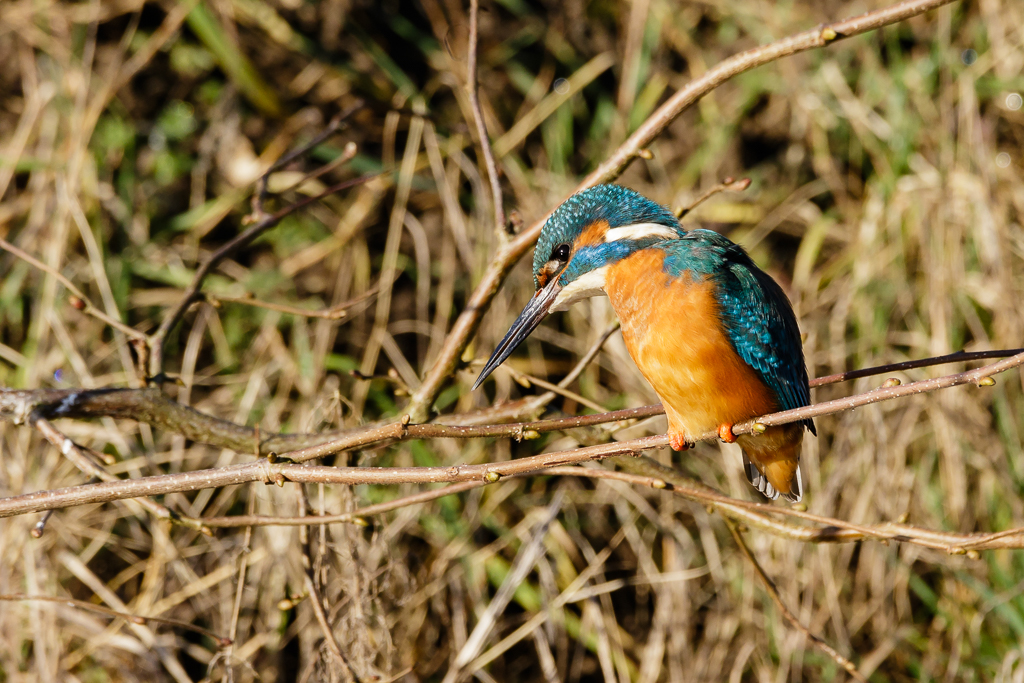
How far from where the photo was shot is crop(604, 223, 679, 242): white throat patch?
202 centimetres

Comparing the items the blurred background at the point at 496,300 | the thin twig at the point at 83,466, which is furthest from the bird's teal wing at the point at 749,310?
the thin twig at the point at 83,466

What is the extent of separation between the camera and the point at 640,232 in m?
2.04

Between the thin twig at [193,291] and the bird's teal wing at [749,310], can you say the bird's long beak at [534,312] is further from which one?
the thin twig at [193,291]

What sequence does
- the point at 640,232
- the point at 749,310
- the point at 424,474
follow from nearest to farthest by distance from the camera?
the point at 424,474, the point at 749,310, the point at 640,232

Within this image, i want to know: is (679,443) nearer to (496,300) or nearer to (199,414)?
(199,414)

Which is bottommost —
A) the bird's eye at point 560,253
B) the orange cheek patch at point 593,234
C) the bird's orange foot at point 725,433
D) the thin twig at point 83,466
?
the thin twig at point 83,466

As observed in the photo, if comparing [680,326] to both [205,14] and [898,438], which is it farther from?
[205,14]

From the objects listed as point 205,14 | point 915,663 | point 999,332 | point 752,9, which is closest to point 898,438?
point 999,332

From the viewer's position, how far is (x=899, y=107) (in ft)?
11.7

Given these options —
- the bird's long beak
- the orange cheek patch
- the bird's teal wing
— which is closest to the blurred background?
the bird's long beak

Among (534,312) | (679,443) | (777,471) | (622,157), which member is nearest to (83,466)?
(534,312)

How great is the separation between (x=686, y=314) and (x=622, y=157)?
1.34ft

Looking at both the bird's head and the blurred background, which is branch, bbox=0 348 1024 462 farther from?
the blurred background

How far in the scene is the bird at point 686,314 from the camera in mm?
1805
